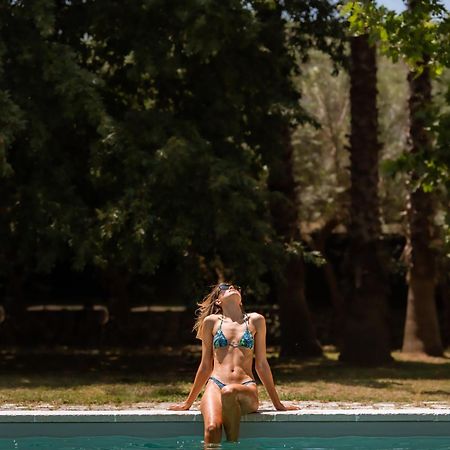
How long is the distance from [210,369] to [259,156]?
435 inches

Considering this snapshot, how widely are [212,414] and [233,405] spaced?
9.3 inches

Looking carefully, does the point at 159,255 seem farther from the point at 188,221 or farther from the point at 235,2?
the point at 235,2

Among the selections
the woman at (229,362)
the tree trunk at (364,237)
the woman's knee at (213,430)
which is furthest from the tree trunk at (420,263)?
the woman's knee at (213,430)

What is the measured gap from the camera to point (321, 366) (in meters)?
20.1

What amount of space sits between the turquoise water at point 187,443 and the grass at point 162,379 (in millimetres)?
2314

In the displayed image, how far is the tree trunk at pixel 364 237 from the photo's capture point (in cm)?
2055

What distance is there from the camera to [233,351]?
9977mm

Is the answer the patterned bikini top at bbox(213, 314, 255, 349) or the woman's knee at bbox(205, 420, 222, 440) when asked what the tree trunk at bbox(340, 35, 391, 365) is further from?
the woman's knee at bbox(205, 420, 222, 440)

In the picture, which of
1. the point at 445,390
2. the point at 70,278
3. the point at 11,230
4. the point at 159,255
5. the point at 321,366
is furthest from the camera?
the point at 70,278

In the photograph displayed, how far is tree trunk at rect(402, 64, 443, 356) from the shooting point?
22844mm

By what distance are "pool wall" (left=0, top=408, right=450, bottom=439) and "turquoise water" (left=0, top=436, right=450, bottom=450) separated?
53mm

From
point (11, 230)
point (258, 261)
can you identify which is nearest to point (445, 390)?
point (258, 261)

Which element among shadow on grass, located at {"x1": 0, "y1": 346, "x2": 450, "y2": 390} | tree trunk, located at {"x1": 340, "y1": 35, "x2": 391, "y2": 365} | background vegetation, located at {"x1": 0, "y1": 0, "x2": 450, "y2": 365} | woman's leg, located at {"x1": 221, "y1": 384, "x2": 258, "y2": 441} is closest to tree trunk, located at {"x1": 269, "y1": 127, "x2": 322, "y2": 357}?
background vegetation, located at {"x1": 0, "y1": 0, "x2": 450, "y2": 365}

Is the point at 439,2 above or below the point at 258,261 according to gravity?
above
